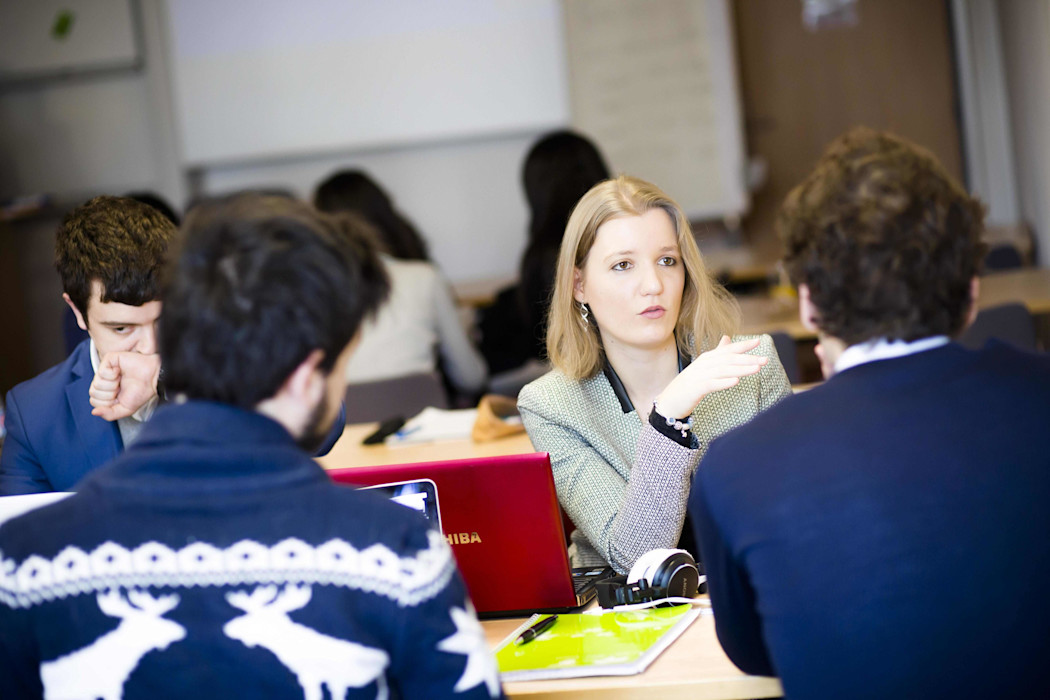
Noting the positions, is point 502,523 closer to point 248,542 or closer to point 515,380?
point 248,542

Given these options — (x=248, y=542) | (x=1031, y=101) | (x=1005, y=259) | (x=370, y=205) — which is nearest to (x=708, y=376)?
(x=248, y=542)

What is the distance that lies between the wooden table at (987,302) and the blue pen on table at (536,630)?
1982 millimetres

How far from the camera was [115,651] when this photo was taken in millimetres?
1015

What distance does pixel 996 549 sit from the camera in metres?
1.06

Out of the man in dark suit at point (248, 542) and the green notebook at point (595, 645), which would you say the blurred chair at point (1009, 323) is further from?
the man in dark suit at point (248, 542)

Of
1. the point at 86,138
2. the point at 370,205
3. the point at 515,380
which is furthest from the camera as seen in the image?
the point at 86,138

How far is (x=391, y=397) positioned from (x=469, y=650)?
2.24m

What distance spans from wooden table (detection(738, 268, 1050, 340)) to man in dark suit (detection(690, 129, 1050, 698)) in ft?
7.26

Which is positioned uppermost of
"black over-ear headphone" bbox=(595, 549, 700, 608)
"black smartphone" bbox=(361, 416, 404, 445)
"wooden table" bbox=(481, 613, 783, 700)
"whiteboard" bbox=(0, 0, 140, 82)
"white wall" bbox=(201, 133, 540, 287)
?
"whiteboard" bbox=(0, 0, 140, 82)

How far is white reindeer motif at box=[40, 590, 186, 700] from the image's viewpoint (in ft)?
3.27

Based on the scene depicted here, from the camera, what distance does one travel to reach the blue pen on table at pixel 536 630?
1.43 m

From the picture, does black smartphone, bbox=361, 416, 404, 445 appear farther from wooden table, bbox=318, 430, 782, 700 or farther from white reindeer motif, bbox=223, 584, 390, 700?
white reindeer motif, bbox=223, 584, 390, 700

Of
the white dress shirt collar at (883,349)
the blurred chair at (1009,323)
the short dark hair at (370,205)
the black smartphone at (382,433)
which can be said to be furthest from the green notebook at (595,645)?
the short dark hair at (370,205)

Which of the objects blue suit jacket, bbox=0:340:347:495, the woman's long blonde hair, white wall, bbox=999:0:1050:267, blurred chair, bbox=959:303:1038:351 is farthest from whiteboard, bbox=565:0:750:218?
blue suit jacket, bbox=0:340:347:495
